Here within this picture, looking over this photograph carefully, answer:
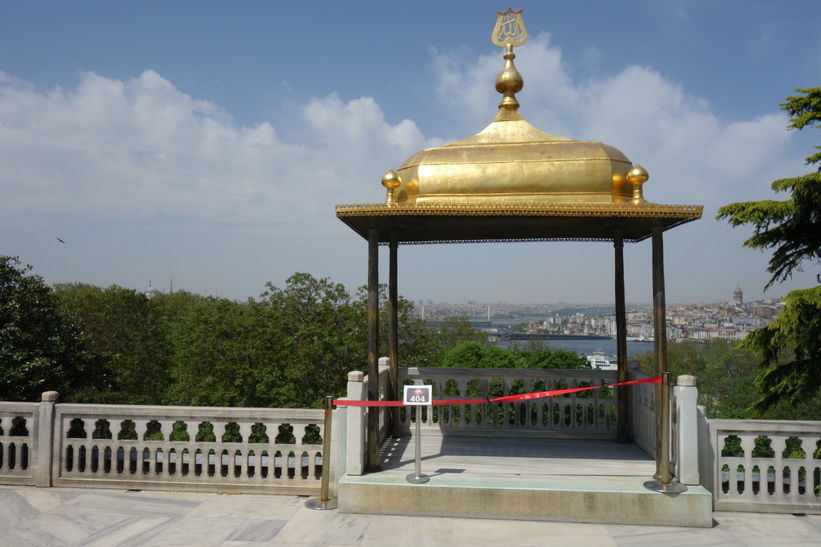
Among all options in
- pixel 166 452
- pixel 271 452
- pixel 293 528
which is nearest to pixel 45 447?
pixel 166 452

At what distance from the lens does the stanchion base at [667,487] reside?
5277 mm

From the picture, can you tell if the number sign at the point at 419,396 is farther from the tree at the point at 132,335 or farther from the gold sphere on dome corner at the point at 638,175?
the tree at the point at 132,335

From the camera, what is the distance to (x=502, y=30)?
8.27 metres

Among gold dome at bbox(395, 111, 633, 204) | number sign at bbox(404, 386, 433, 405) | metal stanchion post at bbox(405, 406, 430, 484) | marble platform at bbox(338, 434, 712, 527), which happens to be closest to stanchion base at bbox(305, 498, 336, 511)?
marble platform at bbox(338, 434, 712, 527)

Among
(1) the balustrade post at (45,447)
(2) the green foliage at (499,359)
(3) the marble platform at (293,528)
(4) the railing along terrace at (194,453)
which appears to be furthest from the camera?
(2) the green foliage at (499,359)

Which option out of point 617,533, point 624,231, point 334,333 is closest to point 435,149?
point 624,231

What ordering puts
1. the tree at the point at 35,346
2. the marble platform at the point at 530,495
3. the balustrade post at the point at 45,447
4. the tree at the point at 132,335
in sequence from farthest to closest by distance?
the tree at the point at 132,335 → the tree at the point at 35,346 → the balustrade post at the point at 45,447 → the marble platform at the point at 530,495

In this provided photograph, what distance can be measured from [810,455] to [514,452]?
3.09 m

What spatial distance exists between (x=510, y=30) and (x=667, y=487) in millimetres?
6357

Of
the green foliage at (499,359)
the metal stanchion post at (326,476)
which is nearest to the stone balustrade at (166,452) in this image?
the metal stanchion post at (326,476)

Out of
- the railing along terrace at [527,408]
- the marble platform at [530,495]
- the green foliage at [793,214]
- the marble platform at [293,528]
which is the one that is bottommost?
the marble platform at [293,528]

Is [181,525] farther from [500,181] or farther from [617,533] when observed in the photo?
[500,181]

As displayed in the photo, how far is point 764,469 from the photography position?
5629mm

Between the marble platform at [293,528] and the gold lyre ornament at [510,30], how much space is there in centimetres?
643
